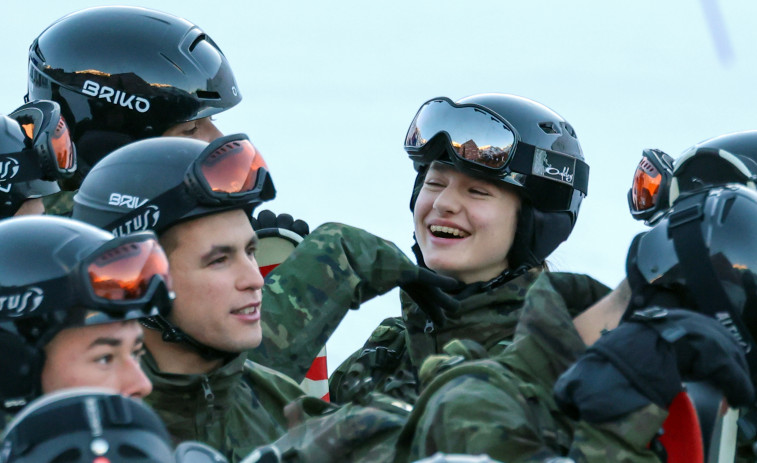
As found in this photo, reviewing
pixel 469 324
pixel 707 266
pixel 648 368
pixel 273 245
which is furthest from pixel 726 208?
pixel 273 245

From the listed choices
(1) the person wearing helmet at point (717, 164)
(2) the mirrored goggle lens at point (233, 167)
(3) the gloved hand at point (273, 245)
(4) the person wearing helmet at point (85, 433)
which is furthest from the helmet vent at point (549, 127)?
(4) the person wearing helmet at point (85, 433)

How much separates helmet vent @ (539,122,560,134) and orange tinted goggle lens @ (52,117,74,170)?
6.28 ft

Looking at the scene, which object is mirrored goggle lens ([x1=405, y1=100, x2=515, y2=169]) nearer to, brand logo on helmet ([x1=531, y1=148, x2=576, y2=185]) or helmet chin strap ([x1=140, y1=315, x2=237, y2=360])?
brand logo on helmet ([x1=531, y1=148, x2=576, y2=185])

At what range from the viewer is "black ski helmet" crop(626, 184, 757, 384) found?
12.5 ft

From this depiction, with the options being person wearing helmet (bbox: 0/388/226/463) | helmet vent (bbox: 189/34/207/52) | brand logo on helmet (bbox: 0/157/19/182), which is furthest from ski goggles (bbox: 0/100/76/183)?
person wearing helmet (bbox: 0/388/226/463)

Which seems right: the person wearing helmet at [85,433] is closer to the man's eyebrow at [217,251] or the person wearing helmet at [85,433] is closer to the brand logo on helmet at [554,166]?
the man's eyebrow at [217,251]

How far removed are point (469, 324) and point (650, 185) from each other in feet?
6.57

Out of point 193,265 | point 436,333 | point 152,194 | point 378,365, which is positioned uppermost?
point 152,194

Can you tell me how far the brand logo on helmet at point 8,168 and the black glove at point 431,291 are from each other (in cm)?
153

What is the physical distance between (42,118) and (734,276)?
3071 millimetres

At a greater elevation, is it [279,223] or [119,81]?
[119,81]

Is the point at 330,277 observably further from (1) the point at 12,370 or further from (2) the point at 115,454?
(2) the point at 115,454

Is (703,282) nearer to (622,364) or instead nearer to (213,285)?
(622,364)

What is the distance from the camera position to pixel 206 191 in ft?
14.8
